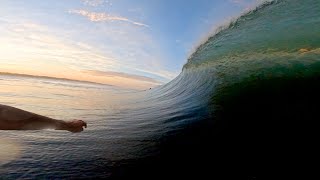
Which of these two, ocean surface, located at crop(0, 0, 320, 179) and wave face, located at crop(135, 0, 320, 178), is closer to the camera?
ocean surface, located at crop(0, 0, 320, 179)

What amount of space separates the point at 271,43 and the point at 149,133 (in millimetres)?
7017

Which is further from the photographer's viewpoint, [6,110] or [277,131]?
[277,131]

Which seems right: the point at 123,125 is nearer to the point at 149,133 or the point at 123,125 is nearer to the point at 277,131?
the point at 149,133

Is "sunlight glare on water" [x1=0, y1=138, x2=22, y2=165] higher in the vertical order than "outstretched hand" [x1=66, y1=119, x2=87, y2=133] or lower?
lower

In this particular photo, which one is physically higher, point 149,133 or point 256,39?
point 256,39

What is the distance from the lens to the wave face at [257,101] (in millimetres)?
3533

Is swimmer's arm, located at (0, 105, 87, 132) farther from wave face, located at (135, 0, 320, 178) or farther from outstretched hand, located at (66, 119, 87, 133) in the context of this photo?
wave face, located at (135, 0, 320, 178)

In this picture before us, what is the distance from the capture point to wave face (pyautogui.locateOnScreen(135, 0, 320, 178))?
3533mm

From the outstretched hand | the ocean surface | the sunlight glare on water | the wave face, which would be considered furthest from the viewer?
the outstretched hand

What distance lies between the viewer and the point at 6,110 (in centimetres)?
321

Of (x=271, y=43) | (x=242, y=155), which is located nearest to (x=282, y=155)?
(x=242, y=155)

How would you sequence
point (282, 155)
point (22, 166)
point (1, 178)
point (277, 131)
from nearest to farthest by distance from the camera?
point (1, 178) → point (22, 166) → point (282, 155) → point (277, 131)

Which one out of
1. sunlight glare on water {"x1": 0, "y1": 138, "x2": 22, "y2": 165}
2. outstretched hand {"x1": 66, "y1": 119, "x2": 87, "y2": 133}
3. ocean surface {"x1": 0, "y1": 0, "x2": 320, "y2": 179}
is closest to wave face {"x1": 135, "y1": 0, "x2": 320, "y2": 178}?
ocean surface {"x1": 0, "y1": 0, "x2": 320, "y2": 179}

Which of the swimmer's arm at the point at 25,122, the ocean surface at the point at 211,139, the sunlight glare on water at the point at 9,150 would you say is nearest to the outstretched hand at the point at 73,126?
the swimmer's arm at the point at 25,122
